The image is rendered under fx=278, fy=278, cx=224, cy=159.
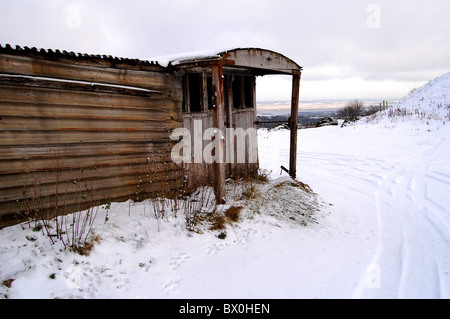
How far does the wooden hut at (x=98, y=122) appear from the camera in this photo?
409 centimetres

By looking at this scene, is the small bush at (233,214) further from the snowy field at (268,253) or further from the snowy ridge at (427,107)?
the snowy ridge at (427,107)

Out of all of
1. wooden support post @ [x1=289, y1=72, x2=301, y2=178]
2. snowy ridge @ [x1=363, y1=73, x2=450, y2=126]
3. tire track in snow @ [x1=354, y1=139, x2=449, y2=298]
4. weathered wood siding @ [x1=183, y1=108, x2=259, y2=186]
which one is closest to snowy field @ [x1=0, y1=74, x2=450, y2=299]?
tire track in snow @ [x1=354, y1=139, x2=449, y2=298]

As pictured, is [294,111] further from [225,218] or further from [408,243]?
[408,243]

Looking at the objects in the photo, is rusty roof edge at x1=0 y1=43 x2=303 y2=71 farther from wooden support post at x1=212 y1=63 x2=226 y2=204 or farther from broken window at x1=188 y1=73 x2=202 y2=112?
broken window at x1=188 y1=73 x2=202 y2=112

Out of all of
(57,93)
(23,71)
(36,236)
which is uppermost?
(23,71)

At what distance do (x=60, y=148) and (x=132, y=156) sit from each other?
1.21m

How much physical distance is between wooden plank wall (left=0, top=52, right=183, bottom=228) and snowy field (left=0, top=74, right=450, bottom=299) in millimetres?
495

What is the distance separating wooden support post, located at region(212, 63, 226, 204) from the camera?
4828 millimetres

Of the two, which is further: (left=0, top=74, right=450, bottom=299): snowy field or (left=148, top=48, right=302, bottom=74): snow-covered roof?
(left=148, top=48, right=302, bottom=74): snow-covered roof

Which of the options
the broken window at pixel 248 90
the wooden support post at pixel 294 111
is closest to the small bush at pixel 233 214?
the wooden support post at pixel 294 111

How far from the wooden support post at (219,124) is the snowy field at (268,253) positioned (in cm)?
59
